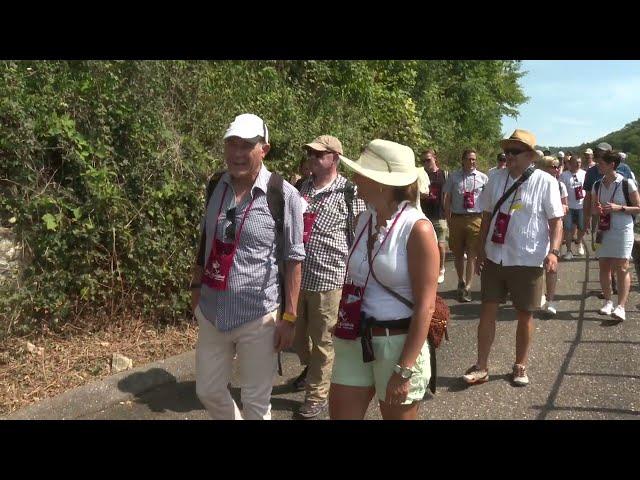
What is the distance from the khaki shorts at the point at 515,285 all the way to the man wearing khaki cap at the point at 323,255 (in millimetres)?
1282

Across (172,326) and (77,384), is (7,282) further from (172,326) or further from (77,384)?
(172,326)

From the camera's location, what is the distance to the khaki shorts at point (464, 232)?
8.00 m

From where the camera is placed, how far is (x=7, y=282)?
16.0 ft

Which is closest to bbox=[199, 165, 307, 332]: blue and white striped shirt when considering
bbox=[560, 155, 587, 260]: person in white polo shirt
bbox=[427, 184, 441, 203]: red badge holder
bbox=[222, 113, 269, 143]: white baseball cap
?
bbox=[222, 113, 269, 143]: white baseball cap

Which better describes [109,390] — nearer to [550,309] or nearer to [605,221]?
[550,309]

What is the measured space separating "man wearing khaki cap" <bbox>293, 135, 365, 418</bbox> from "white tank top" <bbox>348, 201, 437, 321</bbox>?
5.35 feet

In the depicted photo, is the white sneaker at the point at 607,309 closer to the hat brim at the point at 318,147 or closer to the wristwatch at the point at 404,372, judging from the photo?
the hat brim at the point at 318,147

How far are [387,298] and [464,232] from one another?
5623mm

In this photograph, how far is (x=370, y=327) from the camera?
A: 2729 millimetres

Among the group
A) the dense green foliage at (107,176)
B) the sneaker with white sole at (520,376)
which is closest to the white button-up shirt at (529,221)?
the sneaker with white sole at (520,376)

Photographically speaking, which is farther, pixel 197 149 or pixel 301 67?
pixel 301 67

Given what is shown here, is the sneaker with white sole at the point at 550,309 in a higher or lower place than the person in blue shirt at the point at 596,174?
lower

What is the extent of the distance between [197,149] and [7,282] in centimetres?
212

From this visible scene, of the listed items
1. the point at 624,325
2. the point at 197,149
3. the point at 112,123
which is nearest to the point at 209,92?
the point at 197,149
